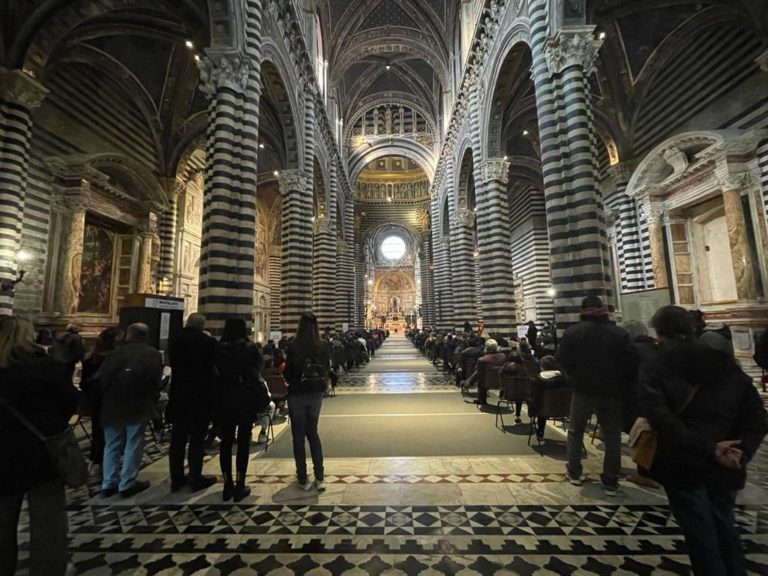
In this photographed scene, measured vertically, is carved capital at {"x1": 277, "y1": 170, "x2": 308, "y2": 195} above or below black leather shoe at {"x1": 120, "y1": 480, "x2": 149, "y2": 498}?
above

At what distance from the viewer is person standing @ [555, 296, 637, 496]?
3586 mm

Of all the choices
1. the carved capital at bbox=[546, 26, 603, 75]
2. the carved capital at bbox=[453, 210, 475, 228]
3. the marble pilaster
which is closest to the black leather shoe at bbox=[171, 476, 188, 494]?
the carved capital at bbox=[546, 26, 603, 75]

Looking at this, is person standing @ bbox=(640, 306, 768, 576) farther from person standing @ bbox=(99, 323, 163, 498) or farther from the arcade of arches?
person standing @ bbox=(99, 323, 163, 498)

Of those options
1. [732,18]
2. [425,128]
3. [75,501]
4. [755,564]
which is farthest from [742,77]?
[425,128]

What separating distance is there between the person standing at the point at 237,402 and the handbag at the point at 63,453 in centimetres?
134

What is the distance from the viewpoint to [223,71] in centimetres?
869

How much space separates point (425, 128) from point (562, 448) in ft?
98.6

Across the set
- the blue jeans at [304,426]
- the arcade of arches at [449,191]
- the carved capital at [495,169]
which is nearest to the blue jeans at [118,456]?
the arcade of arches at [449,191]

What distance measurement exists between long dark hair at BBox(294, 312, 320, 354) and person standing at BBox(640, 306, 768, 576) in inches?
110

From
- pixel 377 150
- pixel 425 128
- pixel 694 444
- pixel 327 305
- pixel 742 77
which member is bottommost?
pixel 694 444

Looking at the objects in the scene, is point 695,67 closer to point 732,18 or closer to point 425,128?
point 732,18

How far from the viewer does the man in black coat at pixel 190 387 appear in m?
3.60

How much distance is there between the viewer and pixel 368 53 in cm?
2414

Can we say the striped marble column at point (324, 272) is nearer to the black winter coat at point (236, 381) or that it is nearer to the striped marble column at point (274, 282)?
the striped marble column at point (274, 282)
